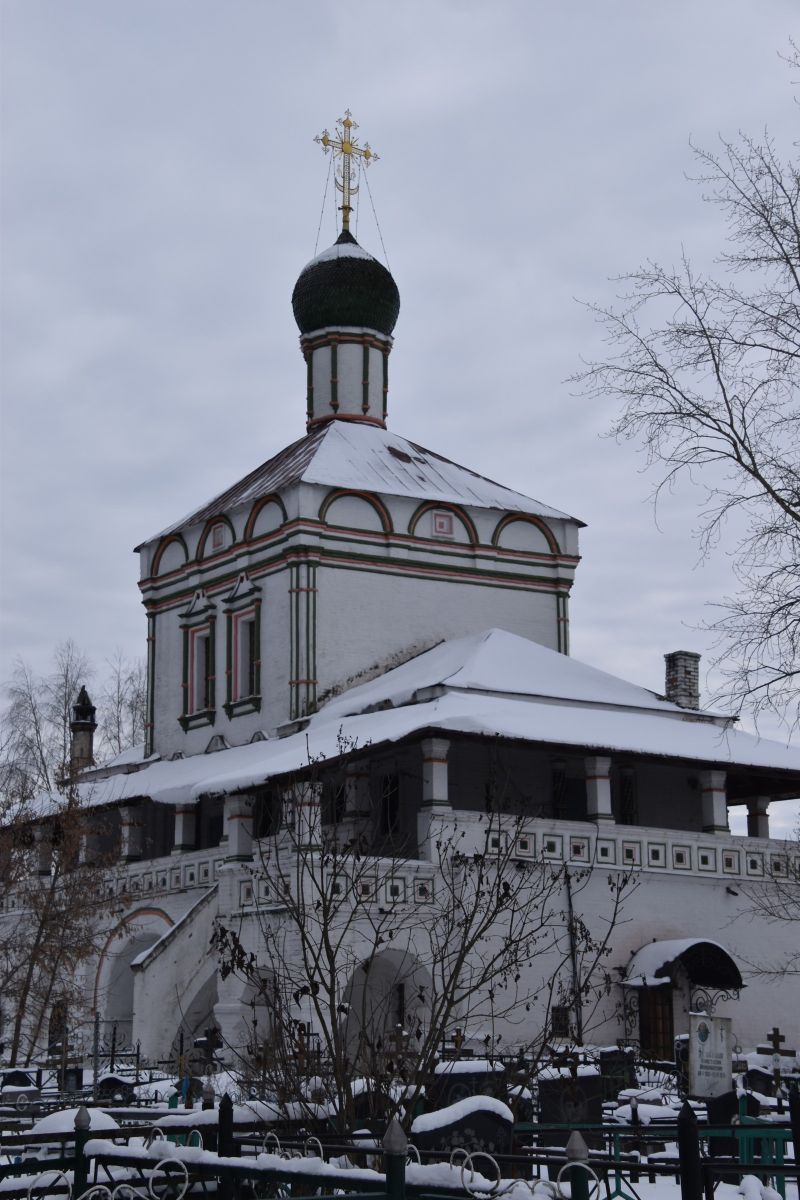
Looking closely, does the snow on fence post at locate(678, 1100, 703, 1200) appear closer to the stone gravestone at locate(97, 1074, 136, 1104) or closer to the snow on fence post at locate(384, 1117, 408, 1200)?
the snow on fence post at locate(384, 1117, 408, 1200)

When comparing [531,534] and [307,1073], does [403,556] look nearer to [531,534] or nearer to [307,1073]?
[531,534]

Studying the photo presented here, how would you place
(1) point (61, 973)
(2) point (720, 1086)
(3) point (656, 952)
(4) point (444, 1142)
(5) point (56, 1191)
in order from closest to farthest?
1. (5) point (56, 1191)
2. (4) point (444, 1142)
3. (2) point (720, 1086)
4. (3) point (656, 952)
5. (1) point (61, 973)

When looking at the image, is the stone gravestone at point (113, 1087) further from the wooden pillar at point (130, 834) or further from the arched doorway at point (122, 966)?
the wooden pillar at point (130, 834)

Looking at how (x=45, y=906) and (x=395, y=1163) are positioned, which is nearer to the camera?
(x=395, y=1163)

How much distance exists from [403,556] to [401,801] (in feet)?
15.6

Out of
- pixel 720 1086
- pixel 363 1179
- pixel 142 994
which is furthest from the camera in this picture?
pixel 142 994

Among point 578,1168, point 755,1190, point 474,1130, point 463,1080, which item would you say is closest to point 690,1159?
point 578,1168

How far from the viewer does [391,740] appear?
65.3 feet

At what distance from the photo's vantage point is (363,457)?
27.8 metres

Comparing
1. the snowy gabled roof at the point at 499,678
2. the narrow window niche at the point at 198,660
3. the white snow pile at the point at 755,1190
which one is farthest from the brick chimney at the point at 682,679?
the white snow pile at the point at 755,1190

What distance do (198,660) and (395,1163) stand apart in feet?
77.9

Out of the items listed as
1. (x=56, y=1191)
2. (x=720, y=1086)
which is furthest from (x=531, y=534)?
(x=56, y=1191)

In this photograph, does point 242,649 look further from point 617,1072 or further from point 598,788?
point 617,1072

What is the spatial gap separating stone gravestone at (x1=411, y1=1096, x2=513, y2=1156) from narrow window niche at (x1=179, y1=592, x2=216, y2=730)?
20072 millimetres
